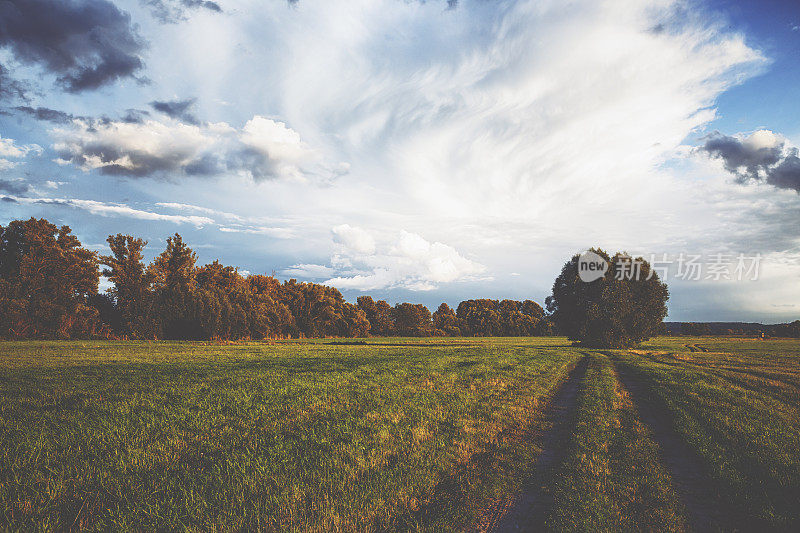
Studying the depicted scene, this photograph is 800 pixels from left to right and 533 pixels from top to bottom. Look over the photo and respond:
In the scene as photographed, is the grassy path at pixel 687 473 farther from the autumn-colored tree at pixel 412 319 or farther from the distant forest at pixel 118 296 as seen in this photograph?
the autumn-colored tree at pixel 412 319

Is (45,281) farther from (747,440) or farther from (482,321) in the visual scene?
(482,321)

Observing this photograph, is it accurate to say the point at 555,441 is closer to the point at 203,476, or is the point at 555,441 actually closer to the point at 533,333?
the point at 203,476

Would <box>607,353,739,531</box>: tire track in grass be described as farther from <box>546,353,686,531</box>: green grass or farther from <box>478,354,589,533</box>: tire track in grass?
<box>478,354,589,533</box>: tire track in grass

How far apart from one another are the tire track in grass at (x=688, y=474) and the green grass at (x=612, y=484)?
21 centimetres

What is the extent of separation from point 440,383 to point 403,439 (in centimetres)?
829

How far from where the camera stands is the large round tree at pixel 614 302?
56094 mm

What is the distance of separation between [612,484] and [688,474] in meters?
2.39

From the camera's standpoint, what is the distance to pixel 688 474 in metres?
7.80

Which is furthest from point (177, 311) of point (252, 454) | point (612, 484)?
point (612, 484)

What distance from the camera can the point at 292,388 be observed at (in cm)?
1473

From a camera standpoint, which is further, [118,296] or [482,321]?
[482,321]

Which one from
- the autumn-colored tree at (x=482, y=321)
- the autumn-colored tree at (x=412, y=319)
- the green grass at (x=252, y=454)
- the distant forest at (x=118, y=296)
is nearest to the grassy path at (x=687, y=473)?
the green grass at (x=252, y=454)

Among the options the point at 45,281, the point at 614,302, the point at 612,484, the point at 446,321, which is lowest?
the point at 446,321

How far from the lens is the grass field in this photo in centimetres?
569
